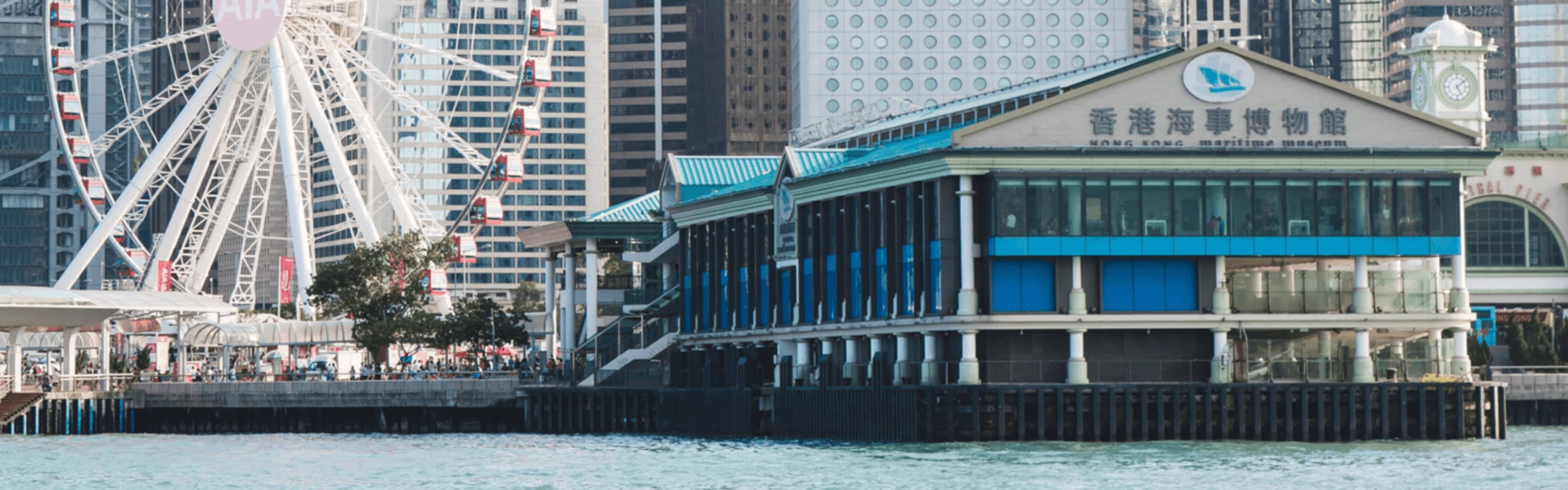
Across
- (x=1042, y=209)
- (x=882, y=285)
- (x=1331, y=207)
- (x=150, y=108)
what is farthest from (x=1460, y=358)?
(x=150, y=108)

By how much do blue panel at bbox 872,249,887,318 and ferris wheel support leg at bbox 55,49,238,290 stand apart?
163 ft

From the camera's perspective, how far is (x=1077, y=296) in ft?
257

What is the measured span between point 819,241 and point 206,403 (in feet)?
112

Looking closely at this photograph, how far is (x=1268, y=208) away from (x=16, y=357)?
5857 centimetres

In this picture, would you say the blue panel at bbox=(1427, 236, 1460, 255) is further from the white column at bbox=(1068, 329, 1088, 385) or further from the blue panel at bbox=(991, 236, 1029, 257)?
the blue panel at bbox=(991, 236, 1029, 257)

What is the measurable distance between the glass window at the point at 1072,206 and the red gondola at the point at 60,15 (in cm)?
6187

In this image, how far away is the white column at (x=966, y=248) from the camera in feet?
258

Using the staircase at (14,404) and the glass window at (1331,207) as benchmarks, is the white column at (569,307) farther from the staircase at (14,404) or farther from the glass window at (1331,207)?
the glass window at (1331,207)

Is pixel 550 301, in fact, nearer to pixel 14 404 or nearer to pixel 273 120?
pixel 273 120

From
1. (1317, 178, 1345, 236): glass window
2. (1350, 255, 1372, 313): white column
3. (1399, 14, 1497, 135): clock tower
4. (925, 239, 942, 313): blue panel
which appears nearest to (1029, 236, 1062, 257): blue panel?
(925, 239, 942, 313): blue panel

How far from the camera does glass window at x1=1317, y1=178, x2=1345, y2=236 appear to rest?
79.2 metres

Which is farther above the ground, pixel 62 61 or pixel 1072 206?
pixel 62 61

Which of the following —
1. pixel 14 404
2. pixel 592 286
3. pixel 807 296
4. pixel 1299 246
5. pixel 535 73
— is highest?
pixel 535 73

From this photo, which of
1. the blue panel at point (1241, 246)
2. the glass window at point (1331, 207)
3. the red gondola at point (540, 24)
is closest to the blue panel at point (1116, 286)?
the blue panel at point (1241, 246)
